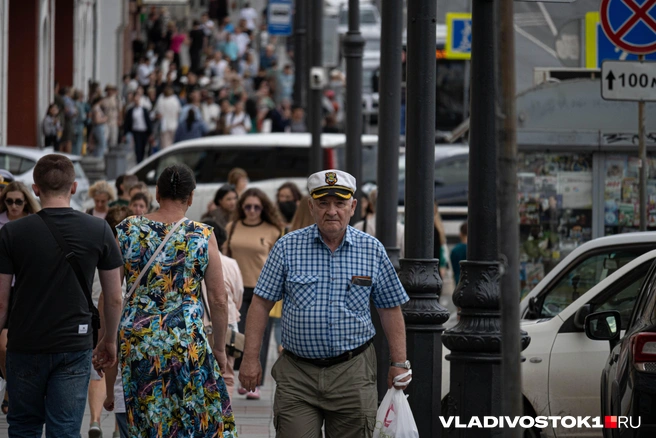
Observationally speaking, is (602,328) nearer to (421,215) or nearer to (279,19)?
(421,215)

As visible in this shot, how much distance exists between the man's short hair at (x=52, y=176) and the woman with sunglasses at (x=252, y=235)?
16.0 feet

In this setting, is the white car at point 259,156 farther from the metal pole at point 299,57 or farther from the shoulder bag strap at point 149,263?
the shoulder bag strap at point 149,263

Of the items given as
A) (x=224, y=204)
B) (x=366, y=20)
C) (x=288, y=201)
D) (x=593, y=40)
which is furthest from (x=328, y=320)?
(x=366, y=20)

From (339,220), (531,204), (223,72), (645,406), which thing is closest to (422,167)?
(339,220)

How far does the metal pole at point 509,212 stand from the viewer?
16.5 feet

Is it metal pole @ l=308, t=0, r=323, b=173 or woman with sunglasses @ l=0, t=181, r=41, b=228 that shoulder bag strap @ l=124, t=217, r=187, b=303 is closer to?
woman with sunglasses @ l=0, t=181, r=41, b=228

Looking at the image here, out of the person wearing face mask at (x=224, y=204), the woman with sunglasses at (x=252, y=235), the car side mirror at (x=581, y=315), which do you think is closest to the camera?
the car side mirror at (x=581, y=315)

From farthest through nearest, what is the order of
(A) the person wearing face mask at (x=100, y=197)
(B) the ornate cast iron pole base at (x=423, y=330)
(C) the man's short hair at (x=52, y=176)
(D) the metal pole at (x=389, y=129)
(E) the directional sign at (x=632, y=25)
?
(A) the person wearing face mask at (x=100, y=197), (E) the directional sign at (x=632, y=25), (D) the metal pole at (x=389, y=129), (B) the ornate cast iron pole base at (x=423, y=330), (C) the man's short hair at (x=52, y=176)

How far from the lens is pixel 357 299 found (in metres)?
6.38

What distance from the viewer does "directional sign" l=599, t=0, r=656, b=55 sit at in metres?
11.2

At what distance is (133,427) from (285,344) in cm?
108

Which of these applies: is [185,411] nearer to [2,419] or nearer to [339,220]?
[339,220]

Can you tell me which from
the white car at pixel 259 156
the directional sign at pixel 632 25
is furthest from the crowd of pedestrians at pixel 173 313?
the white car at pixel 259 156

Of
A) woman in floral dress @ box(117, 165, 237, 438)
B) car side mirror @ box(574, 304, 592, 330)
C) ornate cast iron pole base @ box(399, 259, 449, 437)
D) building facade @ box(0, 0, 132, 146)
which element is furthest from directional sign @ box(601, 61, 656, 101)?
building facade @ box(0, 0, 132, 146)
